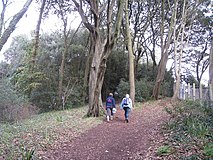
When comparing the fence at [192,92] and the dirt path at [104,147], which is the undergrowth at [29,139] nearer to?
the dirt path at [104,147]

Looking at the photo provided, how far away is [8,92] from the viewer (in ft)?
49.5

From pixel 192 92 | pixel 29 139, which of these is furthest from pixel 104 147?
pixel 192 92

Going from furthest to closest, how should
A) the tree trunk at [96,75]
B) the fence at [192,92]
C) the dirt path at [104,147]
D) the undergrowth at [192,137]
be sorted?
the fence at [192,92] < the tree trunk at [96,75] < the dirt path at [104,147] < the undergrowth at [192,137]

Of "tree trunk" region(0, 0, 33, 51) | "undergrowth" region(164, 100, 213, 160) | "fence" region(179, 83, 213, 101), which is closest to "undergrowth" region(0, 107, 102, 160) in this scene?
"tree trunk" region(0, 0, 33, 51)

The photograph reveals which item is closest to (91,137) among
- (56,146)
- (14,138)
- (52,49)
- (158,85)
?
(56,146)

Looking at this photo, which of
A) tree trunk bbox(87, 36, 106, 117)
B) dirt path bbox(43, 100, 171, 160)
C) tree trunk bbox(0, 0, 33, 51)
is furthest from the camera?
tree trunk bbox(87, 36, 106, 117)

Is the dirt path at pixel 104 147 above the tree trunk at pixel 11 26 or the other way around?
the other way around

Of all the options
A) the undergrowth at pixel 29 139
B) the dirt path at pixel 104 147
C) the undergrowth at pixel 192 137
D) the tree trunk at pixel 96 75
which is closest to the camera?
the undergrowth at pixel 192 137

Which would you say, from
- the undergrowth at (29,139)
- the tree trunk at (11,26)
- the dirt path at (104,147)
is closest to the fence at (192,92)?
the dirt path at (104,147)

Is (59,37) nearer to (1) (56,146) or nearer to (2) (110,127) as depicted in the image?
(2) (110,127)

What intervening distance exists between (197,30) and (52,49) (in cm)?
1963

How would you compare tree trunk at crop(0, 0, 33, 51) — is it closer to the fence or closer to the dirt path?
the dirt path

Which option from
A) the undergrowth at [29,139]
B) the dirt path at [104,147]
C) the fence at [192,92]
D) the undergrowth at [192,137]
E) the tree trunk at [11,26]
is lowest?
the dirt path at [104,147]

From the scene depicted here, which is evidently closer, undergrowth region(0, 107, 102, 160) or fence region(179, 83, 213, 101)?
undergrowth region(0, 107, 102, 160)
